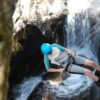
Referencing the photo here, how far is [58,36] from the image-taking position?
1404 cm

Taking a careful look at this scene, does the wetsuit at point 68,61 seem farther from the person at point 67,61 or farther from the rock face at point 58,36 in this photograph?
the rock face at point 58,36

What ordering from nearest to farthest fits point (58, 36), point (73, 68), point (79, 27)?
point (73, 68) < point (58, 36) < point (79, 27)

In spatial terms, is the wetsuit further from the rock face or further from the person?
the rock face

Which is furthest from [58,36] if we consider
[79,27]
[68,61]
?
[68,61]

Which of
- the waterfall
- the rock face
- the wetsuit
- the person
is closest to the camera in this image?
the person

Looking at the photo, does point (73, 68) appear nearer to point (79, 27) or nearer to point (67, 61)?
point (67, 61)

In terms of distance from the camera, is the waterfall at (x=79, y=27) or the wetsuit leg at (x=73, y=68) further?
the waterfall at (x=79, y=27)

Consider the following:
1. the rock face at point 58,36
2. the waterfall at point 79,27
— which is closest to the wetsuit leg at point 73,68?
the rock face at point 58,36

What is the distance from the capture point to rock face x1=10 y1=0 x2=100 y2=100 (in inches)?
465

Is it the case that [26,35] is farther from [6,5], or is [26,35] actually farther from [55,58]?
[6,5]

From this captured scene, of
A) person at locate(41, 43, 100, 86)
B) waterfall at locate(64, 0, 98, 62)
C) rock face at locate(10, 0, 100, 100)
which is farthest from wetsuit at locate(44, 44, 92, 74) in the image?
waterfall at locate(64, 0, 98, 62)

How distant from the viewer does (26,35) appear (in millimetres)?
12570

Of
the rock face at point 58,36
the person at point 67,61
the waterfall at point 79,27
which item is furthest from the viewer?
the waterfall at point 79,27

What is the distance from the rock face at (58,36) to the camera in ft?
38.8
